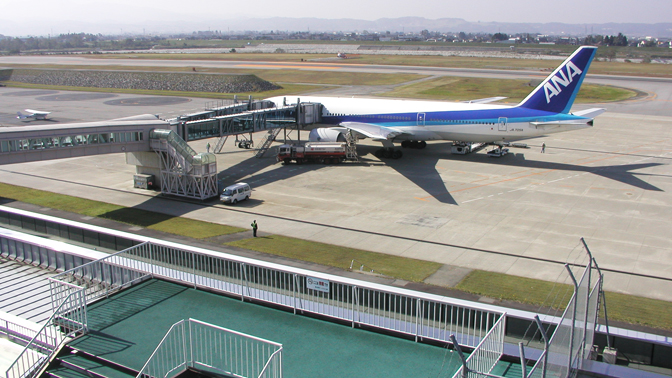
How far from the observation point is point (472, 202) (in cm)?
4369

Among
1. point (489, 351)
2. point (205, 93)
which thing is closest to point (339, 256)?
point (489, 351)

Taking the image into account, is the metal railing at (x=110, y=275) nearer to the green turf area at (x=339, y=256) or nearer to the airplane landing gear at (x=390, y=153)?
the green turf area at (x=339, y=256)

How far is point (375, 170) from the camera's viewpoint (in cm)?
5419

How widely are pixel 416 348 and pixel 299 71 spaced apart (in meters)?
149

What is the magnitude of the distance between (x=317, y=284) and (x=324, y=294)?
0.41m

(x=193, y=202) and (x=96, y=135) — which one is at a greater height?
(x=96, y=135)

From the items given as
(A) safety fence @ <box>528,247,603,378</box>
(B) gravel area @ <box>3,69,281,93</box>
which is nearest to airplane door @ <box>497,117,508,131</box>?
(A) safety fence @ <box>528,247,603,378</box>

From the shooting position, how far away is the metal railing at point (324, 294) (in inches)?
642

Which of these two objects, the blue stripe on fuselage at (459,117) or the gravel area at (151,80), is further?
the gravel area at (151,80)

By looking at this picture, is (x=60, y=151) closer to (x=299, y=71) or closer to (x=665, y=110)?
(x=665, y=110)

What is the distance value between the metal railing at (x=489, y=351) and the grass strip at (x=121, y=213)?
24.8m

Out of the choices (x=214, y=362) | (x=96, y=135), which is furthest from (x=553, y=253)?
(x=96, y=135)

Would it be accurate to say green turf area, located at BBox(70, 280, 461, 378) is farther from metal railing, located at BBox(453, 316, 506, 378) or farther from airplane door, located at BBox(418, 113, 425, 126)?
airplane door, located at BBox(418, 113, 425, 126)

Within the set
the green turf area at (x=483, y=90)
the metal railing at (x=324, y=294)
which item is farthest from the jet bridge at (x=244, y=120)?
the green turf area at (x=483, y=90)
